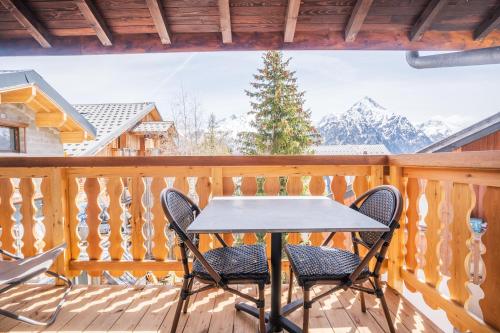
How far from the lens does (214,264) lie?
5.59 ft

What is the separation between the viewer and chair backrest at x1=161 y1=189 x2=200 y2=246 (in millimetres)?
1558

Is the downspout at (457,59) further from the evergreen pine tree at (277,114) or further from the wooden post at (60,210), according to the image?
the evergreen pine tree at (277,114)

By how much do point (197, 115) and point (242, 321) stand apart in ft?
46.7

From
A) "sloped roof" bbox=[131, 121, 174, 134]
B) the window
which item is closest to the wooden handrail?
the window

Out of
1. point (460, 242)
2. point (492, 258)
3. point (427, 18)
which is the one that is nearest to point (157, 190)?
point (460, 242)

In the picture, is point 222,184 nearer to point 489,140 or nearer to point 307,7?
point 307,7

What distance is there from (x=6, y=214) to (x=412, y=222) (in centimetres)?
323

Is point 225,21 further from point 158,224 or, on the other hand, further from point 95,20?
point 158,224

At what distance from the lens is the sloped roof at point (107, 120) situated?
7.69m

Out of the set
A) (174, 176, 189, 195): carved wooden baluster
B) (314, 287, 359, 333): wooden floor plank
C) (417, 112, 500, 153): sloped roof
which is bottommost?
(314, 287, 359, 333): wooden floor plank

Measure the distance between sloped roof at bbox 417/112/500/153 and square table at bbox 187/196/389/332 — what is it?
A: 550cm

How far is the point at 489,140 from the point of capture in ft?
20.6

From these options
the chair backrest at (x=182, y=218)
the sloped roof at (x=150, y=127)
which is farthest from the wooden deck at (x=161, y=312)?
the sloped roof at (x=150, y=127)

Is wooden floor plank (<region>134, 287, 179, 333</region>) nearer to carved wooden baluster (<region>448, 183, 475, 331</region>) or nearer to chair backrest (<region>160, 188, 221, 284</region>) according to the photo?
chair backrest (<region>160, 188, 221, 284</region>)
